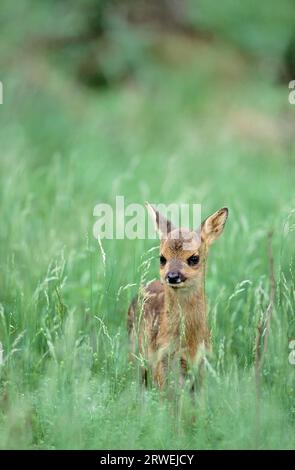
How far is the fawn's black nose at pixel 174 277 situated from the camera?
17.3 ft

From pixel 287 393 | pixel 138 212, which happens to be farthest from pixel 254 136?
pixel 287 393

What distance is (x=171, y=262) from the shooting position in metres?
5.41

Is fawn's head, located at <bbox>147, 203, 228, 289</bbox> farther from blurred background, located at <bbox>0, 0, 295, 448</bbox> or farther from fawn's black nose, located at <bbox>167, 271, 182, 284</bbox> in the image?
blurred background, located at <bbox>0, 0, 295, 448</bbox>

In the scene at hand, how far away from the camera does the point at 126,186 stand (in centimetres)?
929

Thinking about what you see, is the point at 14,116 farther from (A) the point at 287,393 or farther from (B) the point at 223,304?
(A) the point at 287,393

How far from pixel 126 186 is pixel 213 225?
3658mm

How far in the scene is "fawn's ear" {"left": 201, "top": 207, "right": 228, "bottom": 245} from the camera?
5.64 metres
